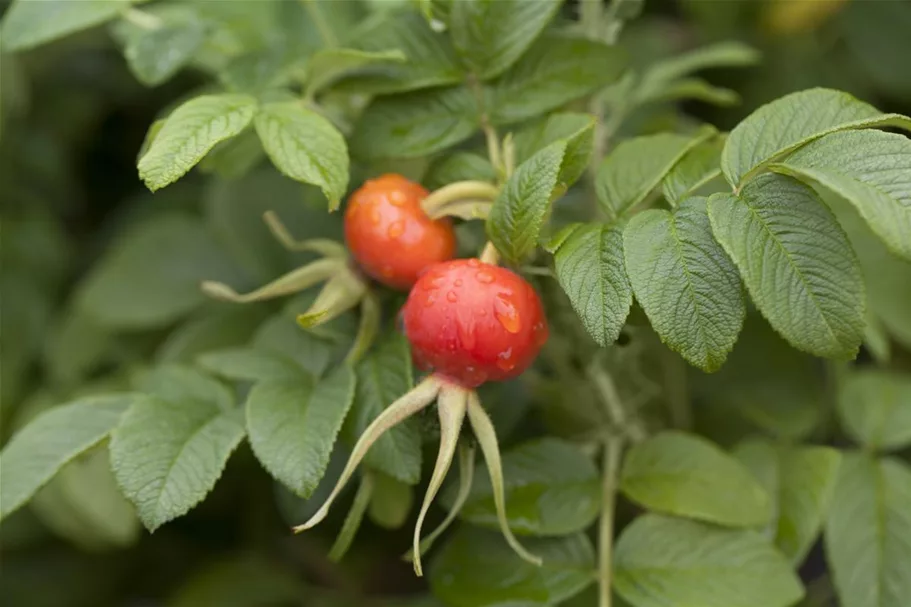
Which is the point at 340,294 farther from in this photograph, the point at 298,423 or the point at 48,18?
the point at 48,18

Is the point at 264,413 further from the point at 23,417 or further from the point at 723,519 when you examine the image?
the point at 23,417

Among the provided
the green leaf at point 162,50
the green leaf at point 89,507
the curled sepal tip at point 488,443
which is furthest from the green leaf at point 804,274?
the green leaf at point 89,507

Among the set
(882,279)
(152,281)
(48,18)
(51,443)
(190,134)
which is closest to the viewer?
(190,134)

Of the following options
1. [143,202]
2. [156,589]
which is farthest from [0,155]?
[156,589]

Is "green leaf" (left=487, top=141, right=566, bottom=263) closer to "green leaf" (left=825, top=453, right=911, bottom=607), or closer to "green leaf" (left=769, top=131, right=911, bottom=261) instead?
"green leaf" (left=769, top=131, right=911, bottom=261)

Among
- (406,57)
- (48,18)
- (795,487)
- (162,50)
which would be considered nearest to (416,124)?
(406,57)

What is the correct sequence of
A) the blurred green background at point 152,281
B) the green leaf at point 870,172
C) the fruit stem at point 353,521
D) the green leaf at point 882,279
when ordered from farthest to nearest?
the blurred green background at point 152,281 → the green leaf at point 882,279 → the fruit stem at point 353,521 → the green leaf at point 870,172

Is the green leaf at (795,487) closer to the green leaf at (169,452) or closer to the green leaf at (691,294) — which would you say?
the green leaf at (691,294)
